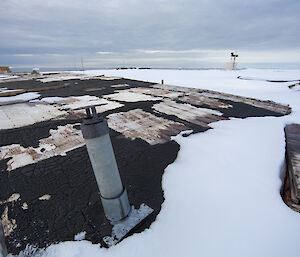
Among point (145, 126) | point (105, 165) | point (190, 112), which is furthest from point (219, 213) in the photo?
point (190, 112)

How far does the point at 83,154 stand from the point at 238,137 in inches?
196

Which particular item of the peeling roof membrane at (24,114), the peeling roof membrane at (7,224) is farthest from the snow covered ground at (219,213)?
the peeling roof membrane at (24,114)

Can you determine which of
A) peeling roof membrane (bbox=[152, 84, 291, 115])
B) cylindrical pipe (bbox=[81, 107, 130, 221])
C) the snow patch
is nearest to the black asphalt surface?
the snow patch

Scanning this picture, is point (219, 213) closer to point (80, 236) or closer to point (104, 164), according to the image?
point (104, 164)

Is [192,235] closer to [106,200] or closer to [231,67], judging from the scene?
[106,200]

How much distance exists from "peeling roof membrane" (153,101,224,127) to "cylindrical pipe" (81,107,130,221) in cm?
485

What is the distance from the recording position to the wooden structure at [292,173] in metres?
2.91

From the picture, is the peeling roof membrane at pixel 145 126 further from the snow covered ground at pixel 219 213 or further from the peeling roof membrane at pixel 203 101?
the peeling roof membrane at pixel 203 101

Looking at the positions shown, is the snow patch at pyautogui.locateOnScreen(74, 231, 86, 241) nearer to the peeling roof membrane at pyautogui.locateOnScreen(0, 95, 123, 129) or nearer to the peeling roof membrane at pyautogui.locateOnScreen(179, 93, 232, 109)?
the peeling roof membrane at pyautogui.locateOnScreen(0, 95, 123, 129)

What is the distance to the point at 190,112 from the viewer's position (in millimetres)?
7898

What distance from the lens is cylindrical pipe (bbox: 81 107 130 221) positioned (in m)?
2.13

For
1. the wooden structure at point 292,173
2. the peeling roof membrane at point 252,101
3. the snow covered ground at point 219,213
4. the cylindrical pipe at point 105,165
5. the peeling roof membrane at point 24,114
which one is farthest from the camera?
the peeling roof membrane at point 252,101

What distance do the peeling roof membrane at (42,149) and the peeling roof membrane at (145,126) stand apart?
1.59 meters

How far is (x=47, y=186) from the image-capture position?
11.1 feet
